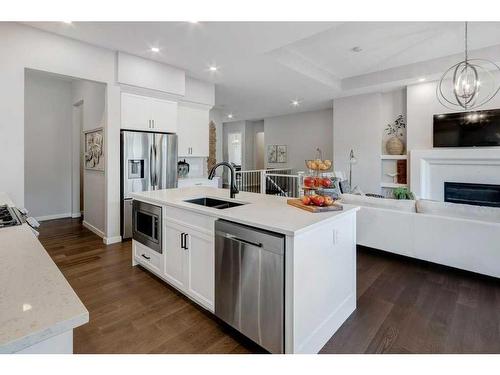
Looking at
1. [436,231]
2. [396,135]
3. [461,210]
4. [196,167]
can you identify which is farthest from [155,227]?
[396,135]

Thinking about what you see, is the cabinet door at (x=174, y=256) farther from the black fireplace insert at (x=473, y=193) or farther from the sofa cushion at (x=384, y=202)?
the black fireplace insert at (x=473, y=193)

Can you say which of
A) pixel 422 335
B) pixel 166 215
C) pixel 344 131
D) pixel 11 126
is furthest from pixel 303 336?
pixel 344 131

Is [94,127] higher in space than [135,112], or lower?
lower

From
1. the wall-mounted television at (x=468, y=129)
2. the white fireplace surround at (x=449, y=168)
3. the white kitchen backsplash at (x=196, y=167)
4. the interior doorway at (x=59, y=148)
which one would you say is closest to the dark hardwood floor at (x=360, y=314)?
the interior doorway at (x=59, y=148)

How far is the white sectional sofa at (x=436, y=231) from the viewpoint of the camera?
274cm

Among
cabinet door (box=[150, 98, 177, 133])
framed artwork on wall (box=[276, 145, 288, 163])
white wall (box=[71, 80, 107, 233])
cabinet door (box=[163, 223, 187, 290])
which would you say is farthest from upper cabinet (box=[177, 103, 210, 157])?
framed artwork on wall (box=[276, 145, 288, 163])

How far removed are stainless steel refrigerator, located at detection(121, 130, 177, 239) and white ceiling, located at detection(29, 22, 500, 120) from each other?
1.22 m

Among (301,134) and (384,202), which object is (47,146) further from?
(301,134)

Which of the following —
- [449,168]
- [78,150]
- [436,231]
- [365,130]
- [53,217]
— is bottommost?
[53,217]

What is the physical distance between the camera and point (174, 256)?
8.04 ft

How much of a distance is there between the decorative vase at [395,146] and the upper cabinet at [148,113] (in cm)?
460

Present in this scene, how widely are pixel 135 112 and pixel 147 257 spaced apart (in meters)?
2.41

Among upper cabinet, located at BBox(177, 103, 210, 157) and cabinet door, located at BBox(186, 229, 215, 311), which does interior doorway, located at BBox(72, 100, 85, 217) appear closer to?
upper cabinet, located at BBox(177, 103, 210, 157)

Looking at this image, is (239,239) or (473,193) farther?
(473,193)
